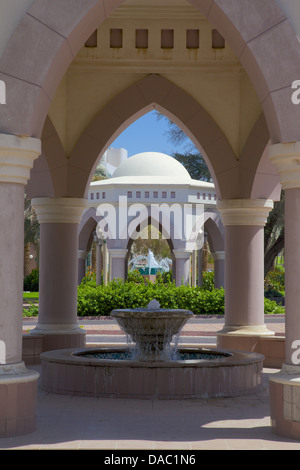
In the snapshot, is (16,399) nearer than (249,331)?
Yes

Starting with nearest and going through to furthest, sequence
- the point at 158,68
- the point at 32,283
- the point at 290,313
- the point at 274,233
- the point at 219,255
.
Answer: the point at 290,313 < the point at 158,68 < the point at 219,255 < the point at 274,233 < the point at 32,283

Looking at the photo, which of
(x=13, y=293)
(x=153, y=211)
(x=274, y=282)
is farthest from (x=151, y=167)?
(x=13, y=293)

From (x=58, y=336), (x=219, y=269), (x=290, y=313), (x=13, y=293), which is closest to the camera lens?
(x=13, y=293)

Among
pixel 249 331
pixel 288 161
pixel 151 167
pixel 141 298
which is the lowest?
pixel 249 331

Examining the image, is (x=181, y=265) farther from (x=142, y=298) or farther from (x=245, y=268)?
(x=245, y=268)

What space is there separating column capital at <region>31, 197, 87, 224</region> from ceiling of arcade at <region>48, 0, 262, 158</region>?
34.2 inches

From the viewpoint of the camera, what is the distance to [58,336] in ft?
40.4

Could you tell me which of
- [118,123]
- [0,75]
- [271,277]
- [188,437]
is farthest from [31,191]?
[271,277]

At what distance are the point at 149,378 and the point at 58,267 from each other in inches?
155

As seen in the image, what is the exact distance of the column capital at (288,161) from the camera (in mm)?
6734

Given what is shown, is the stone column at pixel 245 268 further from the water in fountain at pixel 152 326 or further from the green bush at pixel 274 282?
the green bush at pixel 274 282

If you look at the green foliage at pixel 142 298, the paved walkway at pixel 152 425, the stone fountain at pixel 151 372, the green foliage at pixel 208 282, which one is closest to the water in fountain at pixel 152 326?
the stone fountain at pixel 151 372

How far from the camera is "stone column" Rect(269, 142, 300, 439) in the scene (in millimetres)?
6578
